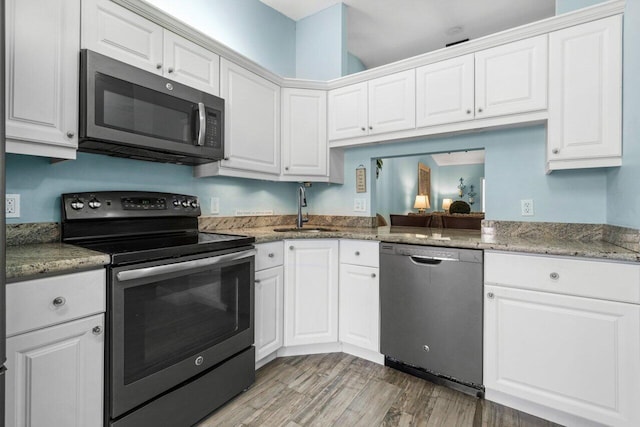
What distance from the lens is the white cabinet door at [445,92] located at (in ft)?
6.97

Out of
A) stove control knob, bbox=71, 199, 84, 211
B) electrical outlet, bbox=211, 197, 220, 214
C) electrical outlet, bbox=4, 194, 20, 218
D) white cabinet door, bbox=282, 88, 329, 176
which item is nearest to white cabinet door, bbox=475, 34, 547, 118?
white cabinet door, bbox=282, 88, 329, 176

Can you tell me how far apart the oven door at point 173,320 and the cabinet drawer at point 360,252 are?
0.72 metres

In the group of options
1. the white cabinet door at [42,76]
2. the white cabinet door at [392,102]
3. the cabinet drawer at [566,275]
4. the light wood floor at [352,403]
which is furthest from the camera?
the white cabinet door at [392,102]

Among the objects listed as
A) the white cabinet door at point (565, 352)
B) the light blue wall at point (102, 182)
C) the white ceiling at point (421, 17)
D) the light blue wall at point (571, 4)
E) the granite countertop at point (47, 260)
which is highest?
the white ceiling at point (421, 17)

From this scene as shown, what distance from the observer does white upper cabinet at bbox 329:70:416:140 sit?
7.79 ft

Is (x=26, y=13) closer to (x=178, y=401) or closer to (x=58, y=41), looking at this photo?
(x=58, y=41)

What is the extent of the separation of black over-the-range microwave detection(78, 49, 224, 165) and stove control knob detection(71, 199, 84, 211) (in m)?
0.28

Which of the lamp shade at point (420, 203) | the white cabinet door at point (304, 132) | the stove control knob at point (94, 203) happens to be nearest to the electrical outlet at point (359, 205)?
the white cabinet door at point (304, 132)

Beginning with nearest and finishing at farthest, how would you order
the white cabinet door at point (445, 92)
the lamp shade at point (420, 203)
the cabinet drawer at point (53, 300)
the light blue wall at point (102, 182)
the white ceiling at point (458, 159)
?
the cabinet drawer at point (53, 300), the light blue wall at point (102, 182), the white cabinet door at point (445, 92), the lamp shade at point (420, 203), the white ceiling at point (458, 159)

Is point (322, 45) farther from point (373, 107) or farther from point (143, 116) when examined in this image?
point (143, 116)

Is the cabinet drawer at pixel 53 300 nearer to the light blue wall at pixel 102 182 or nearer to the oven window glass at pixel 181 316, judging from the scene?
the oven window glass at pixel 181 316

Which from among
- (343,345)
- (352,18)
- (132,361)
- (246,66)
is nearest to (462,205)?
(352,18)

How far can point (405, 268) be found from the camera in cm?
203

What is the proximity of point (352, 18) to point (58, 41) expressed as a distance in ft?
8.52
